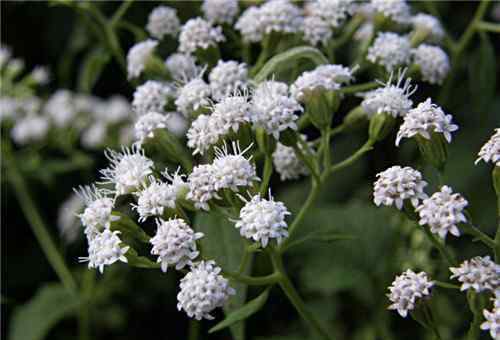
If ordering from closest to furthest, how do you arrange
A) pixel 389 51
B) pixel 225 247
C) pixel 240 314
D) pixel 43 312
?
pixel 240 314 < pixel 225 247 < pixel 389 51 < pixel 43 312

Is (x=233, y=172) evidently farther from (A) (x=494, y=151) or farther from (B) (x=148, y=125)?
(A) (x=494, y=151)

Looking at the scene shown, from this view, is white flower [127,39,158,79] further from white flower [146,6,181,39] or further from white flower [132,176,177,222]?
white flower [132,176,177,222]

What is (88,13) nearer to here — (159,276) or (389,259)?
(159,276)

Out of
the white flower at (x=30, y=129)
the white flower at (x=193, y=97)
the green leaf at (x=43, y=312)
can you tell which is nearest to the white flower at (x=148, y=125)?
the white flower at (x=193, y=97)

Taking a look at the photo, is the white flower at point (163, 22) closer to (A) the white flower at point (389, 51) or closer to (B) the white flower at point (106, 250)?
(A) the white flower at point (389, 51)

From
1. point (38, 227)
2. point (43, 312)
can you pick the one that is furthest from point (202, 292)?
point (38, 227)
